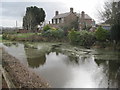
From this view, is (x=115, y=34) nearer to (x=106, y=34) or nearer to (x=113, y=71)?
(x=106, y=34)

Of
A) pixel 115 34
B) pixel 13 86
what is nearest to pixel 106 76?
pixel 13 86

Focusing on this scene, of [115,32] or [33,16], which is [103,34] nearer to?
[115,32]

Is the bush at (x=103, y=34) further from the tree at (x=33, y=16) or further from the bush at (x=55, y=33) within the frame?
the tree at (x=33, y=16)

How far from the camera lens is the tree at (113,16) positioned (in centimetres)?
1859

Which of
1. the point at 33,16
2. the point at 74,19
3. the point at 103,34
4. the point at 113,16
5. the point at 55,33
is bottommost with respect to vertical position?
the point at 103,34

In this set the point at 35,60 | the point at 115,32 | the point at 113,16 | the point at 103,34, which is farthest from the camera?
the point at 103,34

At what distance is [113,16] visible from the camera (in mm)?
19547

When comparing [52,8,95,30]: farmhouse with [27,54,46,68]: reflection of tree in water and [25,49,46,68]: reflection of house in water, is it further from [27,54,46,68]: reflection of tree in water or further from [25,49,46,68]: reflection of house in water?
[27,54,46,68]: reflection of tree in water

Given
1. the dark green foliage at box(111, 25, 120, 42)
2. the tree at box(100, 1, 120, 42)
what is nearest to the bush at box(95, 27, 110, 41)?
the tree at box(100, 1, 120, 42)

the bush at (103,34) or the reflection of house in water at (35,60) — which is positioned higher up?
the bush at (103,34)

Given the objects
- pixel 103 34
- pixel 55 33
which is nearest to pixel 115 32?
pixel 103 34

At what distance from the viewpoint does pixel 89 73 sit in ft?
31.9

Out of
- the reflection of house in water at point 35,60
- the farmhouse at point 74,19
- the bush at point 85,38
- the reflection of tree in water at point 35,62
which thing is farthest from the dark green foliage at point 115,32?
the farmhouse at point 74,19

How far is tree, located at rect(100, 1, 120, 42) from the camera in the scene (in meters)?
18.6
